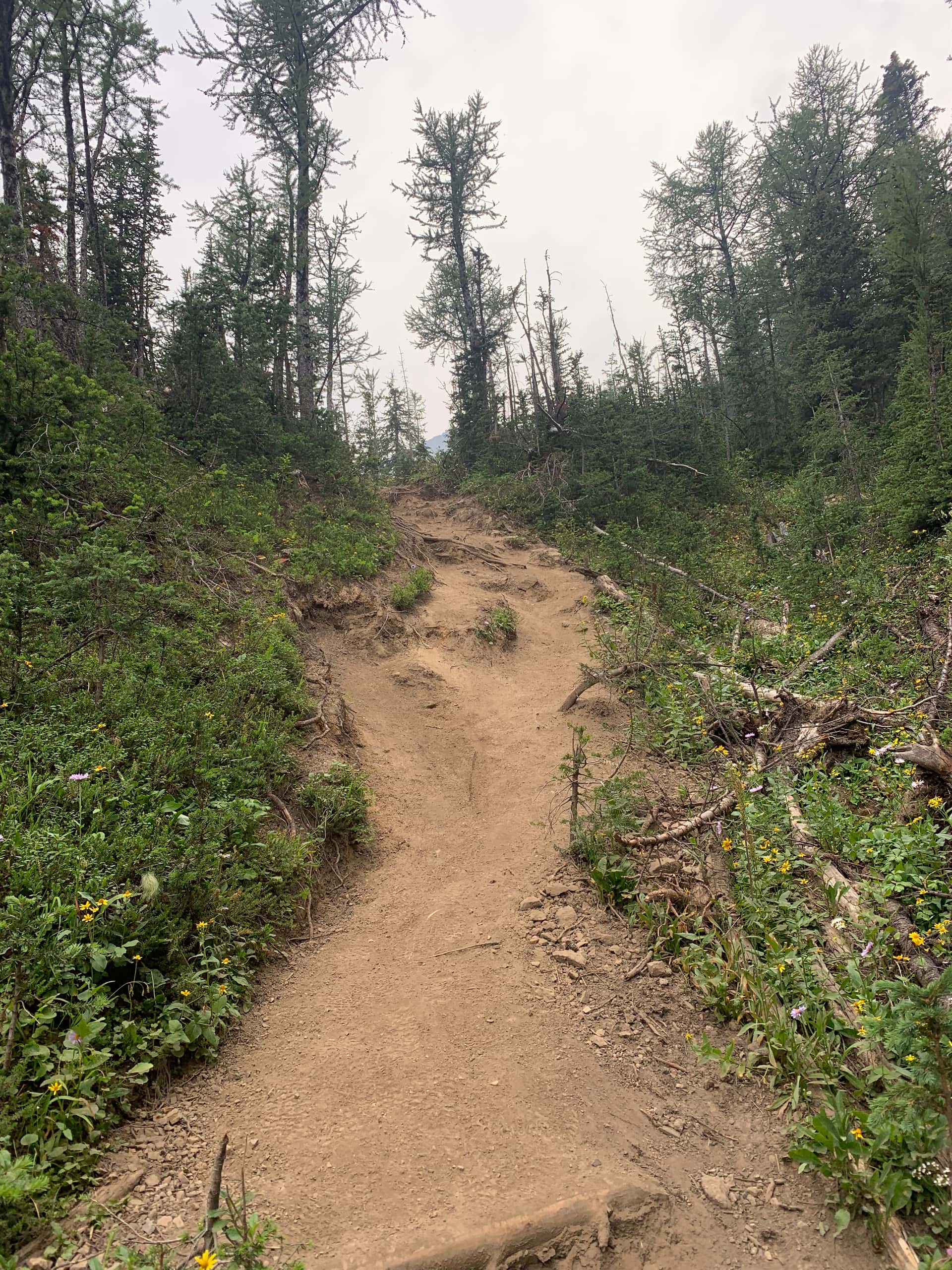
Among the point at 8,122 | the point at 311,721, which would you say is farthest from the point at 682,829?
the point at 8,122

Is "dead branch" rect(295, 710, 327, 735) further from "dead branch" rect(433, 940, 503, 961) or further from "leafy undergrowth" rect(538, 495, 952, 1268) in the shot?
"dead branch" rect(433, 940, 503, 961)

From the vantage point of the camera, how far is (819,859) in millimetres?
4242

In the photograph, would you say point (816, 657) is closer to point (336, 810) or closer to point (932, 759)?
point (932, 759)

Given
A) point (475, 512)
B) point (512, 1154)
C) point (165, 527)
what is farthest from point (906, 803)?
point (475, 512)

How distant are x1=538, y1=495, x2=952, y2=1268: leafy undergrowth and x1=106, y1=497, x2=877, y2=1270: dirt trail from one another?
244mm

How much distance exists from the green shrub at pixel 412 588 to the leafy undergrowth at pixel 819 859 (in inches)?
133

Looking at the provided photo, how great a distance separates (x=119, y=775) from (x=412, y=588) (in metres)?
6.91

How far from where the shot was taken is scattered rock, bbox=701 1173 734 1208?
260 cm

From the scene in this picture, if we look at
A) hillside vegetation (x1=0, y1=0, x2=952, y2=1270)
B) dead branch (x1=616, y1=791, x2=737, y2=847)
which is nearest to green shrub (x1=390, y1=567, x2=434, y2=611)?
hillside vegetation (x1=0, y1=0, x2=952, y2=1270)

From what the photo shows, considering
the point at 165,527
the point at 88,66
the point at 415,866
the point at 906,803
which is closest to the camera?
the point at 906,803

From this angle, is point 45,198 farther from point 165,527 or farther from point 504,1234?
point 504,1234

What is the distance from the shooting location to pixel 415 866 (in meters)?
5.34

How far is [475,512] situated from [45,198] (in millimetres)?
11353

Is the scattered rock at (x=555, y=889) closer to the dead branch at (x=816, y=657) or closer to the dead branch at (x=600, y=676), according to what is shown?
the dead branch at (x=600, y=676)
